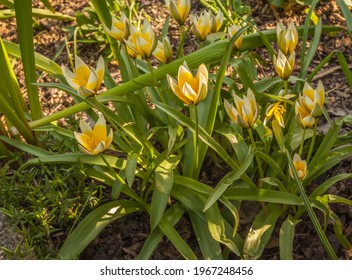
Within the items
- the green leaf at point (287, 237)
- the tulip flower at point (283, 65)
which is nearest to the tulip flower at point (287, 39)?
the tulip flower at point (283, 65)

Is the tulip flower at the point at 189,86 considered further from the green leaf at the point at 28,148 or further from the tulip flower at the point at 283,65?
the green leaf at the point at 28,148

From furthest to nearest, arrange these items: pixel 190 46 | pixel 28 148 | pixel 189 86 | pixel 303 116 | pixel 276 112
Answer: pixel 190 46 → pixel 28 148 → pixel 276 112 → pixel 303 116 → pixel 189 86

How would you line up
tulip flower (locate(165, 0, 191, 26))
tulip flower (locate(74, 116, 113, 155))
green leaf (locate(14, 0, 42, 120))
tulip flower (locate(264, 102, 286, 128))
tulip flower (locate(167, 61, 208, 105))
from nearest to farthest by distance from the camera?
tulip flower (locate(167, 61, 208, 105)) < tulip flower (locate(74, 116, 113, 155)) < tulip flower (locate(264, 102, 286, 128)) < tulip flower (locate(165, 0, 191, 26)) < green leaf (locate(14, 0, 42, 120))

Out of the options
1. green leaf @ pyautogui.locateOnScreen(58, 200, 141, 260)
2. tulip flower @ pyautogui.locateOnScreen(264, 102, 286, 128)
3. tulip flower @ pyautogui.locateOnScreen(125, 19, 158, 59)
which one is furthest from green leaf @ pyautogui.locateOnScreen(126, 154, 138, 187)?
tulip flower @ pyautogui.locateOnScreen(264, 102, 286, 128)

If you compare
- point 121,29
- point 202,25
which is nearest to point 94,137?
point 121,29

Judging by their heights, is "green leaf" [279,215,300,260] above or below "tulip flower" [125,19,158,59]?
below

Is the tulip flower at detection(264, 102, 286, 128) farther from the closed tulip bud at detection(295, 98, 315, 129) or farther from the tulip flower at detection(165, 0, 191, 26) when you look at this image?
the tulip flower at detection(165, 0, 191, 26)

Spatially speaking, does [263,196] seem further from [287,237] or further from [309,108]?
[309,108]
